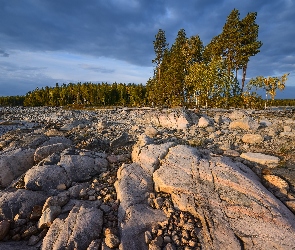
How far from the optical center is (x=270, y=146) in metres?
9.19

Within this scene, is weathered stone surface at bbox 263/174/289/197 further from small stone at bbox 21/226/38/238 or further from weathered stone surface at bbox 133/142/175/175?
small stone at bbox 21/226/38/238

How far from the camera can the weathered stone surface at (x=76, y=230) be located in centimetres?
495

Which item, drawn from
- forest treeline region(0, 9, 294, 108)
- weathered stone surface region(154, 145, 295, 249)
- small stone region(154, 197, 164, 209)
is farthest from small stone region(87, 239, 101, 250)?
forest treeline region(0, 9, 294, 108)

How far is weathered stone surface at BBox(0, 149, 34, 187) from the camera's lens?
7695 millimetres

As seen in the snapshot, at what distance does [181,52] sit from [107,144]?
33982 mm

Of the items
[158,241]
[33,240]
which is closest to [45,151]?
[33,240]

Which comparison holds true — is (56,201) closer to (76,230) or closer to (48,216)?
(48,216)

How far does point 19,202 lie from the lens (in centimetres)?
615

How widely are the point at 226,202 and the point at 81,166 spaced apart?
4.91 m

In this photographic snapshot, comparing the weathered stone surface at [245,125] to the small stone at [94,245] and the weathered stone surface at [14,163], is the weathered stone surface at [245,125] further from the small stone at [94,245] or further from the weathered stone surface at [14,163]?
the weathered stone surface at [14,163]

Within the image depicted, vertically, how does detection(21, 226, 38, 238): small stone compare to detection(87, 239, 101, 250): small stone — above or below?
below

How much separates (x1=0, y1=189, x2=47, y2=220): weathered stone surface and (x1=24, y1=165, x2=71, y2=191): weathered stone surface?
28 cm

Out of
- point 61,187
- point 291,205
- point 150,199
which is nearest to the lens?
point 291,205

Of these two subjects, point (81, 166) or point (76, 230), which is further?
point (81, 166)
